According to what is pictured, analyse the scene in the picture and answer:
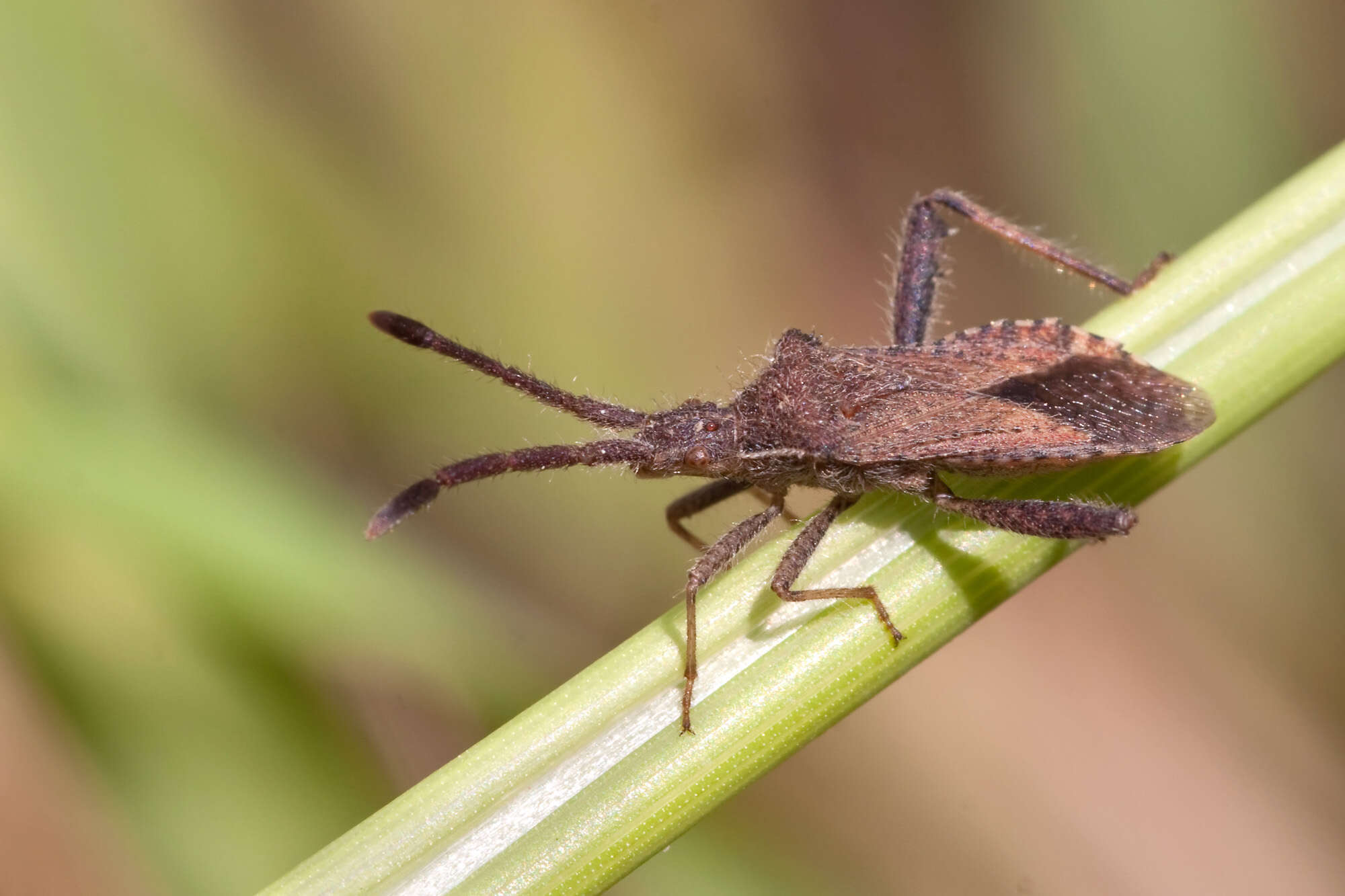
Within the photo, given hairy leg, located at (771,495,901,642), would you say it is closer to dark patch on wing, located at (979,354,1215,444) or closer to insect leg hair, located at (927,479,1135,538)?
insect leg hair, located at (927,479,1135,538)

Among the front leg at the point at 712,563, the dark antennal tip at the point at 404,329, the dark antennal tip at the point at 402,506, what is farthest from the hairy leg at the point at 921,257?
the dark antennal tip at the point at 402,506

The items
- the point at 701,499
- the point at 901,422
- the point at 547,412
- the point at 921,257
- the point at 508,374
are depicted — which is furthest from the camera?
the point at 547,412

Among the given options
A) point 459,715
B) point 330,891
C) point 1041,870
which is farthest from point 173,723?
point 1041,870

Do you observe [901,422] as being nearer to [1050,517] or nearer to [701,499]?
[1050,517]

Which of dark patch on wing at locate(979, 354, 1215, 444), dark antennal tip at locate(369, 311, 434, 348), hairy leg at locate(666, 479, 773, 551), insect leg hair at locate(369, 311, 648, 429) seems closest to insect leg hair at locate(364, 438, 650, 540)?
insect leg hair at locate(369, 311, 648, 429)

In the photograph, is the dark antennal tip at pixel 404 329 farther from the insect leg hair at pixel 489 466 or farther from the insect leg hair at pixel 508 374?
the insect leg hair at pixel 489 466

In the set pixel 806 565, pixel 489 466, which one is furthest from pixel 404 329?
pixel 806 565

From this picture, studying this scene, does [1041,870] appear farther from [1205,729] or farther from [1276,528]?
[1276,528]
